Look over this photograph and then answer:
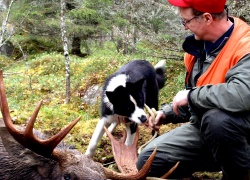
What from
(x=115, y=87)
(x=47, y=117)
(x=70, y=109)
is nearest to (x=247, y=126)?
(x=115, y=87)

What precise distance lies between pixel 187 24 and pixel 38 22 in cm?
1198

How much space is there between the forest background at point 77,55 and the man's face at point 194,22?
2.51 metres

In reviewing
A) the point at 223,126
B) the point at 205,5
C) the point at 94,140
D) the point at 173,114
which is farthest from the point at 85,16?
the point at 223,126

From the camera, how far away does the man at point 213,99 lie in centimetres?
320

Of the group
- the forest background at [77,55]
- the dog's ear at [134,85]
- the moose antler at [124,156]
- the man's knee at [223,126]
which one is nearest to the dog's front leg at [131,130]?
the forest background at [77,55]

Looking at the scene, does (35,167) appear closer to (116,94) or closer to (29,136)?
(29,136)

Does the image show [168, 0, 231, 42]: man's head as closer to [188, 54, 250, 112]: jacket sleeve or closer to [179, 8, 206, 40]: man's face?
[179, 8, 206, 40]: man's face

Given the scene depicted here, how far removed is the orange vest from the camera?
3.29 m

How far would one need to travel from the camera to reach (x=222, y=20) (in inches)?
141

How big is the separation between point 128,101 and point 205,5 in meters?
2.97

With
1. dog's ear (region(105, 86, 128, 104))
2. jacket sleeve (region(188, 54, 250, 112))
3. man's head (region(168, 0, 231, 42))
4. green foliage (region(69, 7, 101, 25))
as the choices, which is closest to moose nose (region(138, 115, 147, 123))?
dog's ear (region(105, 86, 128, 104))

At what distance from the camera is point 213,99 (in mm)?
3254

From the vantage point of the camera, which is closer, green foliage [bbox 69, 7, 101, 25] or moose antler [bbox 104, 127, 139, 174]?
moose antler [bbox 104, 127, 139, 174]

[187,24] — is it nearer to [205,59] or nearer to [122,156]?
[205,59]
